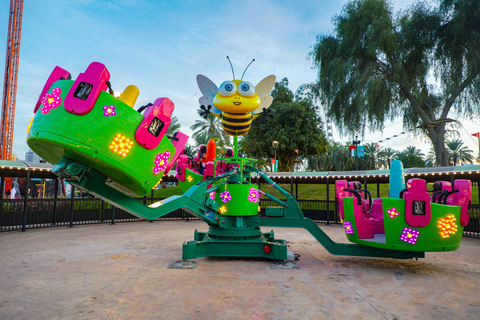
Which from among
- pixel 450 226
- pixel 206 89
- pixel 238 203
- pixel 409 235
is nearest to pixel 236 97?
pixel 206 89

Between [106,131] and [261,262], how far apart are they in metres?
4.35

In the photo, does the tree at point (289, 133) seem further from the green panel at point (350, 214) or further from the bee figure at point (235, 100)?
the green panel at point (350, 214)

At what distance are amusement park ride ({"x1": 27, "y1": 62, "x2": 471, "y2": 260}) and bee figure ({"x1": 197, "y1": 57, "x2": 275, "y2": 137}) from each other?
0.03 meters

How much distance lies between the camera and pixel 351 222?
569 cm

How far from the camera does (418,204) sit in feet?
16.4

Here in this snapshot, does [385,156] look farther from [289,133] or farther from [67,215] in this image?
[67,215]

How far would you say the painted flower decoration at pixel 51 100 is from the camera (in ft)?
10.6

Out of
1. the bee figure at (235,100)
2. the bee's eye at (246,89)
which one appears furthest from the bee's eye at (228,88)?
the bee's eye at (246,89)

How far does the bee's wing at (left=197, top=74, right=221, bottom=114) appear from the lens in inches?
298

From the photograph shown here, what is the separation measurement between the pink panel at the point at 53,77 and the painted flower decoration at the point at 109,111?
73 centimetres

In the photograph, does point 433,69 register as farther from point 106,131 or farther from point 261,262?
point 106,131

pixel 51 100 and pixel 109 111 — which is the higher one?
pixel 51 100

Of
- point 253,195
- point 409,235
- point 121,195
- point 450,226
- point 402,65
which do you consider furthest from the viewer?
point 402,65

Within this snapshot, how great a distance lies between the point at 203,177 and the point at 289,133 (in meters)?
19.7
